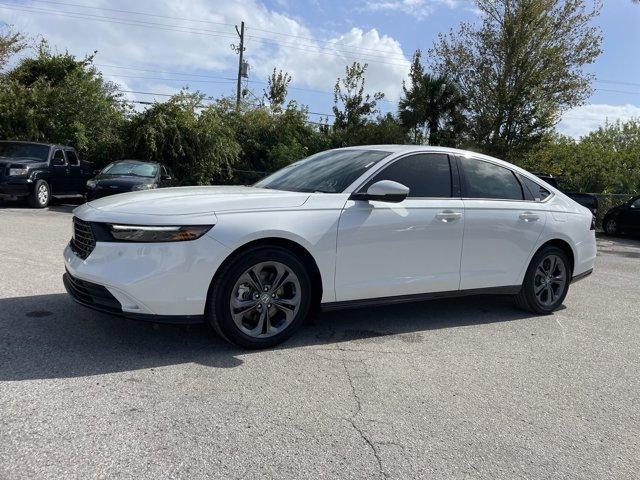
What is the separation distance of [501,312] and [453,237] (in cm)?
143

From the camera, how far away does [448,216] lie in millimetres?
5133

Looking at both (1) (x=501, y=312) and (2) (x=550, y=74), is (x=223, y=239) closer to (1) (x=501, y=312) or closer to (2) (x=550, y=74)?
(1) (x=501, y=312)

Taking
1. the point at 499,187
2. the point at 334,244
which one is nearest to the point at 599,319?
the point at 499,187

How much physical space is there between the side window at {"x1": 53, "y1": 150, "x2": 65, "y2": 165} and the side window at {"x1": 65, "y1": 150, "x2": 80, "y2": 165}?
292 mm

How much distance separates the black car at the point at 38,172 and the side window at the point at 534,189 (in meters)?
12.3

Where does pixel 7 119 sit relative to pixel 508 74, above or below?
below

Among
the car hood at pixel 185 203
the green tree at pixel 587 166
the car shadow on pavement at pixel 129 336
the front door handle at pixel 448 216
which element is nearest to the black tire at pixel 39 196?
the car shadow on pavement at pixel 129 336

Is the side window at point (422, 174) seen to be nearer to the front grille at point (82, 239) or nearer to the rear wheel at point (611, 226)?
the front grille at point (82, 239)

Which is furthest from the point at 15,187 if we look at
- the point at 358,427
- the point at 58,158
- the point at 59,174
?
the point at 358,427

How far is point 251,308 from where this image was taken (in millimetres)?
4289

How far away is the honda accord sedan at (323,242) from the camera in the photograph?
13.0ft

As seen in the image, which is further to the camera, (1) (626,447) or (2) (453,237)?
(2) (453,237)

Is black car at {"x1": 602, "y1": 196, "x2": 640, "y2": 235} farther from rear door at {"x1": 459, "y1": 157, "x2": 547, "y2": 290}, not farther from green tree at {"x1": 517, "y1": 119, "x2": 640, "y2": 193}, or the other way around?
rear door at {"x1": 459, "y1": 157, "x2": 547, "y2": 290}

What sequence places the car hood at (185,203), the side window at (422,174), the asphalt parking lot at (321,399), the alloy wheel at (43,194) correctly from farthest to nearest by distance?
the alloy wheel at (43,194) < the side window at (422,174) < the car hood at (185,203) < the asphalt parking lot at (321,399)
